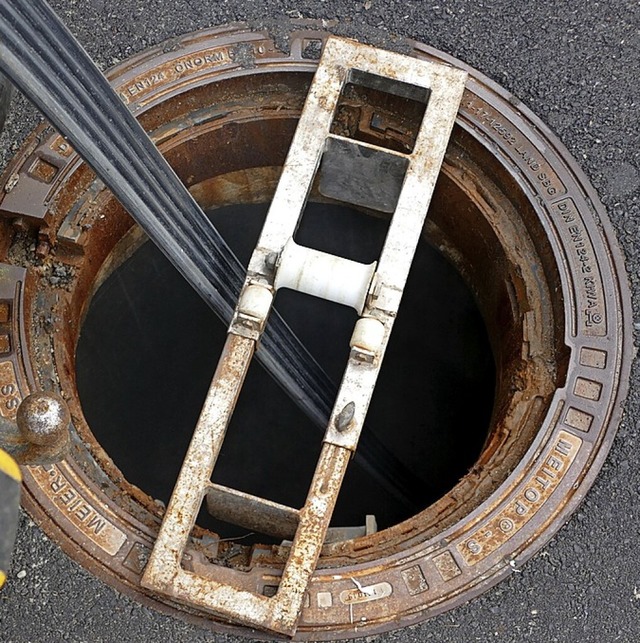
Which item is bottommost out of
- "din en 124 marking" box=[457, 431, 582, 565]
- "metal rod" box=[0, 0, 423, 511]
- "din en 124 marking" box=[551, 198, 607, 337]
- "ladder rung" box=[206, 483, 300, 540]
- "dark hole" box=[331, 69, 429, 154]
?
"ladder rung" box=[206, 483, 300, 540]

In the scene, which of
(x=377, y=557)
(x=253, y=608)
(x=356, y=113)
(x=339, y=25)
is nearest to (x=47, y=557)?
(x=253, y=608)

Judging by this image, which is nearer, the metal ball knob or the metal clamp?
the metal ball knob

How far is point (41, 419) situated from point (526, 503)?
5.59 feet

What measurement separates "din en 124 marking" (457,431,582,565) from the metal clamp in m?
0.55

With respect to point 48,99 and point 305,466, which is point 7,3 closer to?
point 48,99

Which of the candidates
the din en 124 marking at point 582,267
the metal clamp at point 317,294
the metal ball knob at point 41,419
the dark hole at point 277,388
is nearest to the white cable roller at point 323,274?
the metal clamp at point 317,294

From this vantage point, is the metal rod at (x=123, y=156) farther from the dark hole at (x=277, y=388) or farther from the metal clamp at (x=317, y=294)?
the dark hole at (x=277, y=388)

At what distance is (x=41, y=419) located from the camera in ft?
5.86

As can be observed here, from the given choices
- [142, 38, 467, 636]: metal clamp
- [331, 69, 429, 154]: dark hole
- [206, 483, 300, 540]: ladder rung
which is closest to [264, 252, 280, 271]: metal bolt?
[142, 38, 467, 636]: metal clamp

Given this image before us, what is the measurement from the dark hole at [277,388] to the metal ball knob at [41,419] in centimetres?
252

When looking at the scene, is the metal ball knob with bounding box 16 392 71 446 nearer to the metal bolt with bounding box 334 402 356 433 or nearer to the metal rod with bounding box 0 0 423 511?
the metal rod with bounding box 0 0 423 511

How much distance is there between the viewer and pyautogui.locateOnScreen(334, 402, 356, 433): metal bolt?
2414 millimetres

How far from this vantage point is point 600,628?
97.7 inches

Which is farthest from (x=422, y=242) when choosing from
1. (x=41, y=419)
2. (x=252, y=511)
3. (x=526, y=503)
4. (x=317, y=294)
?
(x=41, y=419)
